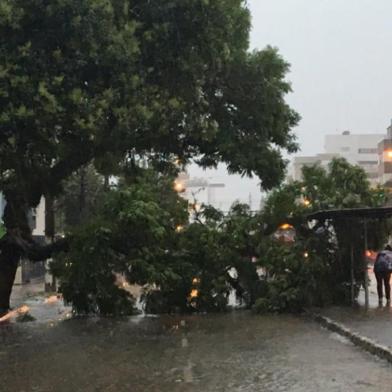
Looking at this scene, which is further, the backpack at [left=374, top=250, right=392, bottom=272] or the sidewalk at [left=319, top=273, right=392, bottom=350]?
the backpack at [left=374, top=250, right=392, bottom=272]

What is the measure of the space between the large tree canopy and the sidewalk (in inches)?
195

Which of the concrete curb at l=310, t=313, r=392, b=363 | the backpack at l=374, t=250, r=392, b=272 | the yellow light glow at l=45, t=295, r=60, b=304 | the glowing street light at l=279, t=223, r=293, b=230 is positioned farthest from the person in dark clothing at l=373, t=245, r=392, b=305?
the yellow light glow at l=45, t=295, r=60, b=304

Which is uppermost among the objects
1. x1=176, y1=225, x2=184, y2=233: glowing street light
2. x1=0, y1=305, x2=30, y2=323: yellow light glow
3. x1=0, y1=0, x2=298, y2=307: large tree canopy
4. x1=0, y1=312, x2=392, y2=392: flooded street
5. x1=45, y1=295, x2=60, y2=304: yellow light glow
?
x1=0, y1=0, x2=298, y2=307: large tree canopy

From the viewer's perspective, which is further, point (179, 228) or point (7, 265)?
point (7, 265)

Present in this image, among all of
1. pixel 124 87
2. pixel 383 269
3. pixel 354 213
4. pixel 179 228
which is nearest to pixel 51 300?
pixel 179 228

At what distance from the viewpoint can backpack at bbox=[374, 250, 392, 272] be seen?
2119 centimetres

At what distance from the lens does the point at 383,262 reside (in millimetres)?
21250

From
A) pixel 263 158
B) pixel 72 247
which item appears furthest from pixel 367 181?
pixel 72 247

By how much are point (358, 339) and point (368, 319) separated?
3.62 meters

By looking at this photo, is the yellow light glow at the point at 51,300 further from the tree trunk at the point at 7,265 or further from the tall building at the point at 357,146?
the tall building at the point at 357,146

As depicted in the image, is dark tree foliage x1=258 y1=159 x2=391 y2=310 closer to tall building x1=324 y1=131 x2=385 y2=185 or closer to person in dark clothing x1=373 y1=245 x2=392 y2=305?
person in dark clothing x1=373 y1=245 x2=392 y2=305

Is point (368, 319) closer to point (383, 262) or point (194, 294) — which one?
point (383, 262)

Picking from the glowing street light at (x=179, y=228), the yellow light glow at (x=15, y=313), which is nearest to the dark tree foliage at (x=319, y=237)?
the glowing street light at (x=179, y=228)

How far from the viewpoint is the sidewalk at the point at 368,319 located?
1356 centimetres
